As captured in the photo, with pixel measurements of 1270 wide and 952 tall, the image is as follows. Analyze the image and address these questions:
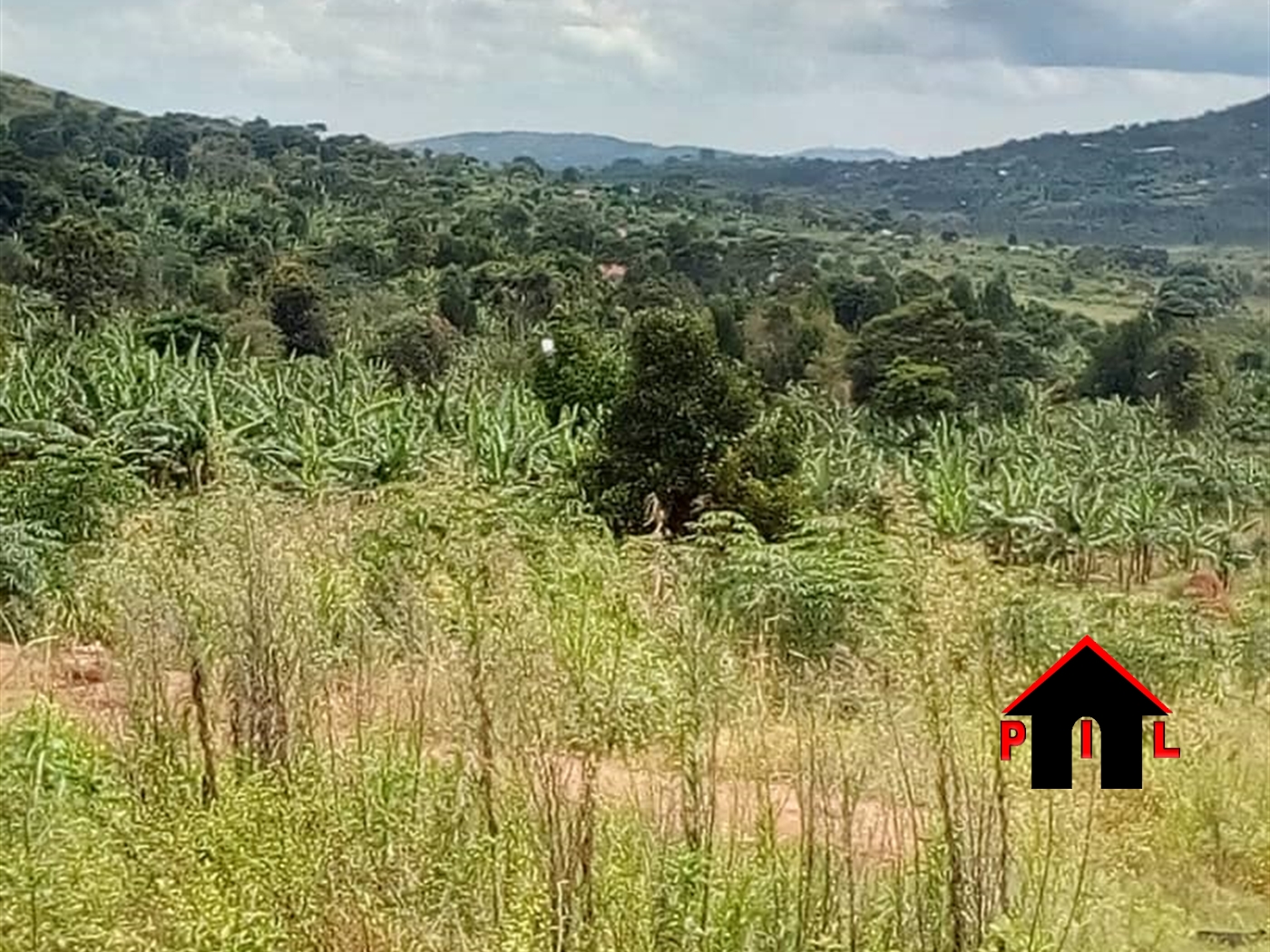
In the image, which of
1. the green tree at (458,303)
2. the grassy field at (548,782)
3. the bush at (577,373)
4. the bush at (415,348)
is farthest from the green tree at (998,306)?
the grassy field at (548,782)

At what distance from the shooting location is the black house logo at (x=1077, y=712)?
3.16 meters

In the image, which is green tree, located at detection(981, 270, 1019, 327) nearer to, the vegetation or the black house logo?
the vegetation

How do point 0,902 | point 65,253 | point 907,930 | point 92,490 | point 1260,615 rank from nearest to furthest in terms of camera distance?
point 0,902
point 907,930
point 92,490
point 1260,615
point 65,253

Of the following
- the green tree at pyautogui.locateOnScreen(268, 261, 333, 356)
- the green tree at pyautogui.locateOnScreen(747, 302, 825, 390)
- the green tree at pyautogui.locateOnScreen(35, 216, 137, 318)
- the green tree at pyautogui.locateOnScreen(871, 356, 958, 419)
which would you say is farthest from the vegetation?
the green tree at pyautogui.locateOnScreen(747, 302, 825, 390)

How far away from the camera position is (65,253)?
2333cm

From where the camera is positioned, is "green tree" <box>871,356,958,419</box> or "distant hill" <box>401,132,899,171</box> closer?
"green tree" <box>871,356,958,419</box>

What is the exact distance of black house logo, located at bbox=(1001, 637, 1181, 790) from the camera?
3.16m

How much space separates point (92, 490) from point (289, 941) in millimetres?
7253

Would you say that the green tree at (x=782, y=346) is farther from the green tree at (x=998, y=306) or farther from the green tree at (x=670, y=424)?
the green tree at (x=670, y=424)

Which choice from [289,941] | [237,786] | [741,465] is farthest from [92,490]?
[289,941]

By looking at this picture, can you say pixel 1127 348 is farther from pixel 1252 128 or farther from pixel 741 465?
pixel 1252 128

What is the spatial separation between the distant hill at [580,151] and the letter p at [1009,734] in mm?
106975

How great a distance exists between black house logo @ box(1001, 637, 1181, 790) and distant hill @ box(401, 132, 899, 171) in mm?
106996

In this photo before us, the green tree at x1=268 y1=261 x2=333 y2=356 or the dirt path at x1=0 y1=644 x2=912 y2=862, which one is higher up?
the green tree at x1=268 y1=261 x2=333 y2=356
